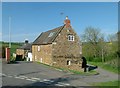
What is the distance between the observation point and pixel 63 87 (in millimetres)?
16203

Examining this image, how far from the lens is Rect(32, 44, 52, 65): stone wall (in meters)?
34.1

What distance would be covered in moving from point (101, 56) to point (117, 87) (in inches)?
1645

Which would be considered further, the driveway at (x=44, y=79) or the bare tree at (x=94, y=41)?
the bare tree at (x=94, y=41)

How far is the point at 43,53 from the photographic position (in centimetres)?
3784

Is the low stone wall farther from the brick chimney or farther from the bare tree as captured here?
the bare tree

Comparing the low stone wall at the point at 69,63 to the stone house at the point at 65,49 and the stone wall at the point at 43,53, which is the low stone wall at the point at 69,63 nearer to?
the stone house at the point at 65,49

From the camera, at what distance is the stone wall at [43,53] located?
3412 centimetres

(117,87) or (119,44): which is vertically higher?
(119,44)

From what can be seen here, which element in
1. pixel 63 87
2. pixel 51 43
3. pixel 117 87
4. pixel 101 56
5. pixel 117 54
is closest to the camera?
pixel 63 87

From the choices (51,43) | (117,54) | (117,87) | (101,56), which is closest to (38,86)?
(117,87)

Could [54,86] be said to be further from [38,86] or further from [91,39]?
[91,39]

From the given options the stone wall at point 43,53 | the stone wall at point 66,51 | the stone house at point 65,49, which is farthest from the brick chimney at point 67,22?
the stone wall at point 43,53

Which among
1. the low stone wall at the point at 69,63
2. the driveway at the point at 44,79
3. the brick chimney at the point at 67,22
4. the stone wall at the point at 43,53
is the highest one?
the brick chimney at the point at 67,22

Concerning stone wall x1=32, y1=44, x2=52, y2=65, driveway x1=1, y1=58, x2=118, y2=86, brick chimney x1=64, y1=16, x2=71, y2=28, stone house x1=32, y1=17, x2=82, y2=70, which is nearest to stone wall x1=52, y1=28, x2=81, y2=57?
stone house x1=32, y1=17, x2=82, y2=70
